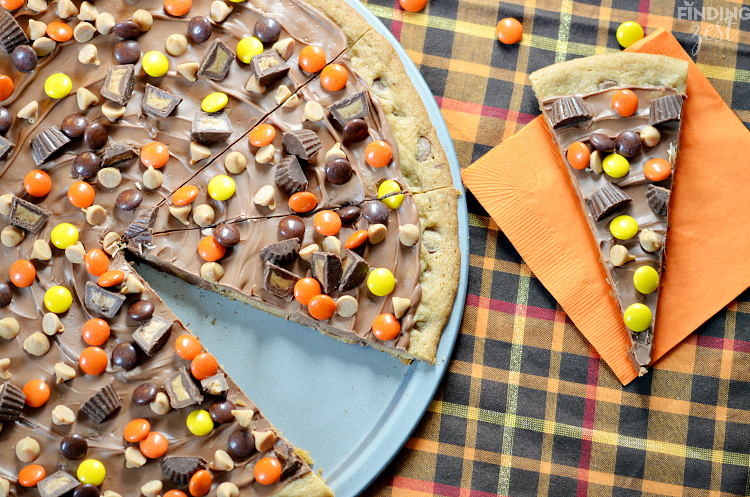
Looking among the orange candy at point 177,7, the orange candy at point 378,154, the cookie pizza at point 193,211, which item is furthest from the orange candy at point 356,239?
the orange candy at point 177,7

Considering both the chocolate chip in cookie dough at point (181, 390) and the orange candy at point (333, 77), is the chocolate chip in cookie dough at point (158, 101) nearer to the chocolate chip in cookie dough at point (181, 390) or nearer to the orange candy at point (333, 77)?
the orange candy at point (333, 77)

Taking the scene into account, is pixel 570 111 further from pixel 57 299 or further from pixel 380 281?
pixel 57 299

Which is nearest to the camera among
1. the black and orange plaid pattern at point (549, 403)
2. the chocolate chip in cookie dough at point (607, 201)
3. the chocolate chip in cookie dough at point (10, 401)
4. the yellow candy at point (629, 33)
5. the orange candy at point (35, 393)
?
the chocolate chip in cookie dough at point (10, 401)

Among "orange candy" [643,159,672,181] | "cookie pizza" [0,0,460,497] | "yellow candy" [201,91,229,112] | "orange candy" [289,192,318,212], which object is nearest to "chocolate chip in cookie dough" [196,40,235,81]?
"cookie pizza" [0,0,460,497]

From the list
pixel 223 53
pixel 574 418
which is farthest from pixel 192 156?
pixel 574 418

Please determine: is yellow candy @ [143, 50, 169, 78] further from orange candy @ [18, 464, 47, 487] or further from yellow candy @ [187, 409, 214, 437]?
orange candy @ [18, 464, 47, 487]
